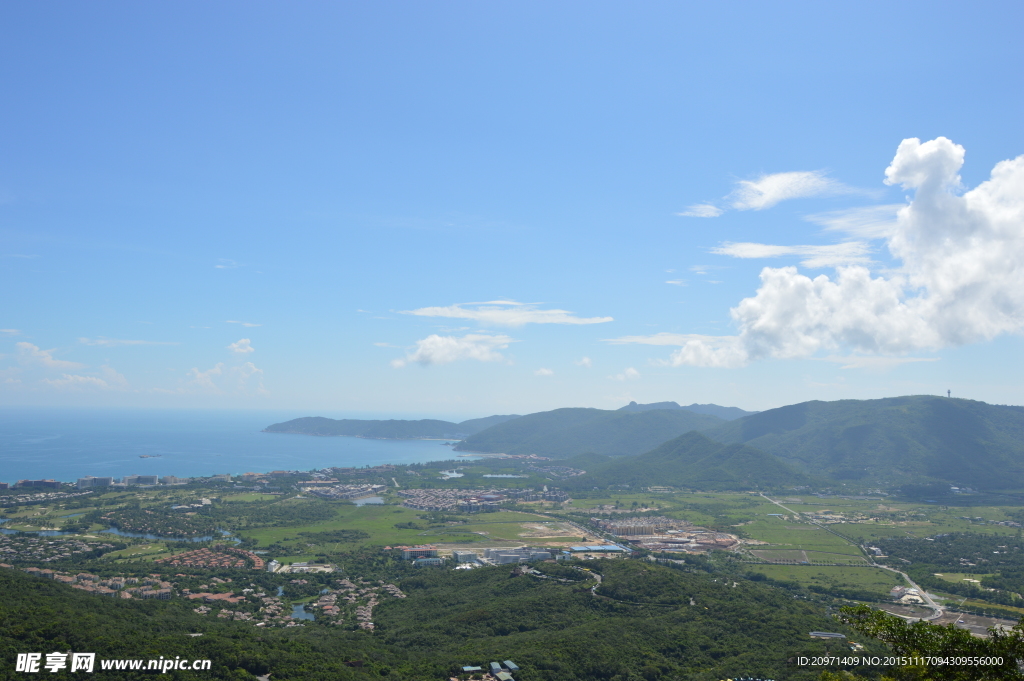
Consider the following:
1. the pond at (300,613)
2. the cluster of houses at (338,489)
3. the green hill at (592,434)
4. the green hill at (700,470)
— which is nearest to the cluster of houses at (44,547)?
the pond at (300,613)

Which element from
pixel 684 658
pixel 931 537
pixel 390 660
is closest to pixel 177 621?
pixel 390 660

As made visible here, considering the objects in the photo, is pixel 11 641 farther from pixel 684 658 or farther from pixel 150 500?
pixel 150 500

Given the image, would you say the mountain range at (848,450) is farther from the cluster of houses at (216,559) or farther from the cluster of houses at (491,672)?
the cluster of houses at (491,672)

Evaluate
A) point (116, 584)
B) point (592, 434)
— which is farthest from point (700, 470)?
point (116, 584)

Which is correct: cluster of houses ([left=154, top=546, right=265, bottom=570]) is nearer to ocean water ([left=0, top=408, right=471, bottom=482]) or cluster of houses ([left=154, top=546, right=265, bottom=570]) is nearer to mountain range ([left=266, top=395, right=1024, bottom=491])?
ocean water ([left=0, top=408, right=471, bottom=482])

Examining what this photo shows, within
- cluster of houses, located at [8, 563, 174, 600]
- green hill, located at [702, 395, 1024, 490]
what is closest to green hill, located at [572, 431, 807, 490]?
green hill, located at [702, 395, 1024, 490]

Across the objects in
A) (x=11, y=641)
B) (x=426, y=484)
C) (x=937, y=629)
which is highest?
(x=937, y=629)
